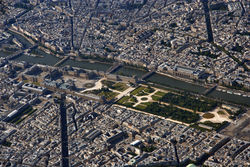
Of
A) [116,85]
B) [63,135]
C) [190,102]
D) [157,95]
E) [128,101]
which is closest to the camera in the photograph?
[63,135]

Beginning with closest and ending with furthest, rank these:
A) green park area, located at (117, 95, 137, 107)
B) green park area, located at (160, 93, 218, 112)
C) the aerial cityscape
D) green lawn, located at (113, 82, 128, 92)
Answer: the aerial cityscape, green park area, located at (160, 93, 218, 112), green park area, located at (117, 95, 137, 107), green lawn, located at (113, 82, 128, 92)

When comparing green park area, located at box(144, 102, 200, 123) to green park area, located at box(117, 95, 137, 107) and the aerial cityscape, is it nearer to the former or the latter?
the aerial cityscape

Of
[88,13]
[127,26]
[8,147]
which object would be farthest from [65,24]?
[8,147]

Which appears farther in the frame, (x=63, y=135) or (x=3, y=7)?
(x=3, y=7)

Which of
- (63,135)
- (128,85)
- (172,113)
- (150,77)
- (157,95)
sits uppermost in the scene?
(150,77)

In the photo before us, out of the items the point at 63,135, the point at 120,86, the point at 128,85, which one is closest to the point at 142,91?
the point at 128,85

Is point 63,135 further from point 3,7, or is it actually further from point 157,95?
point 3,7

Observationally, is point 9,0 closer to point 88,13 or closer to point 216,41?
point 88,13

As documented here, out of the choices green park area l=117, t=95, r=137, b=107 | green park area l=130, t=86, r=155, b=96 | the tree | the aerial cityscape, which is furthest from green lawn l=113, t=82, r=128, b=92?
the tree

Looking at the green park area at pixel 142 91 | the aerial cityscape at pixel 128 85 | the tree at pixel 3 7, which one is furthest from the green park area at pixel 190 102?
the tree at pixel 3 7
